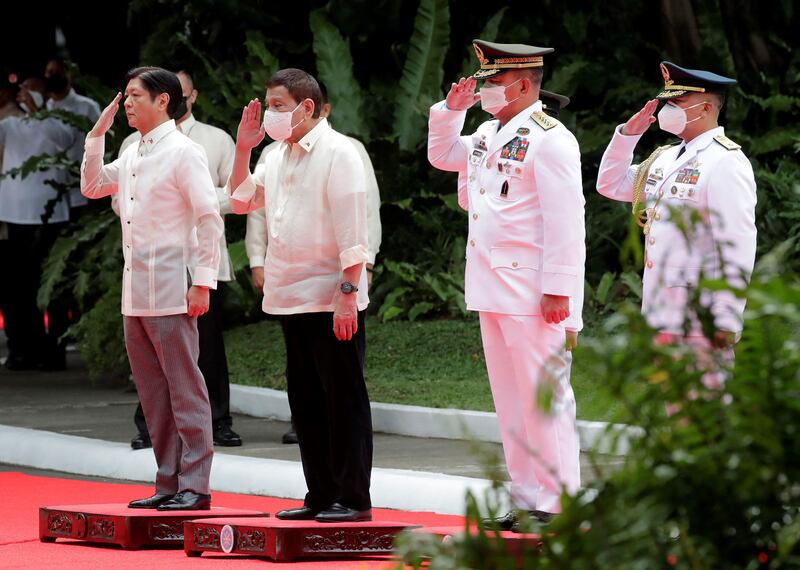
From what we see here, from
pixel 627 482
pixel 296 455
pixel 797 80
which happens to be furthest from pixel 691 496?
pixel 797 80

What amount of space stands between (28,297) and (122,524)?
7.29 m

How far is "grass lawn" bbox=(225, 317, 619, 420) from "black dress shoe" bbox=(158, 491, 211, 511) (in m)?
3.25

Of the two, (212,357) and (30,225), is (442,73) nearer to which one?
(30,225)

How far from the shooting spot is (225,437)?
9008 millimetres

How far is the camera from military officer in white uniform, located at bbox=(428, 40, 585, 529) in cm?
565

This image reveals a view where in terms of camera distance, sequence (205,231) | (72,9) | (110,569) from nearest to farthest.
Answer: (110,569), (205,231), (72,9)

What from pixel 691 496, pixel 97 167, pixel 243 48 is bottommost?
pixel 691 496

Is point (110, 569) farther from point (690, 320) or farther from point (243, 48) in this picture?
point (243, 48)

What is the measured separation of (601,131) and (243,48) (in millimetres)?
3652

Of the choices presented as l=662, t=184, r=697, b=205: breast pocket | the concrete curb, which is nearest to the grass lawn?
the concrete curb

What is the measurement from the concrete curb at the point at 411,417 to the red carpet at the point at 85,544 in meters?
1.24

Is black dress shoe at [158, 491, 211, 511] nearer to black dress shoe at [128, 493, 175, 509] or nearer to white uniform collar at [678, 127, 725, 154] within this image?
black dress shoe at [128, 493, 175, 509]

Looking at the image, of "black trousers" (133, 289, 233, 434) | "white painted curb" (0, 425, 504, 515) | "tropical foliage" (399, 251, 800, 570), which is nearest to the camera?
"tropical foliage" (399, 251, 800, 570)

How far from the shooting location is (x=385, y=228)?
13750mm
